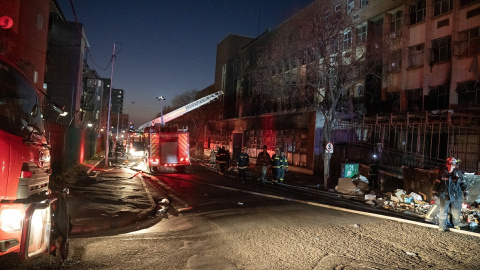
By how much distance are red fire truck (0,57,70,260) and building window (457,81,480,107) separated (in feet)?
64.4

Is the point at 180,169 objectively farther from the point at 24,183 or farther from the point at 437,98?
the point at 24,183

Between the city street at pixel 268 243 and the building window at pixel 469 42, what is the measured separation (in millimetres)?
13797

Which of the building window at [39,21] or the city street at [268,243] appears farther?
the building window at [39,21]

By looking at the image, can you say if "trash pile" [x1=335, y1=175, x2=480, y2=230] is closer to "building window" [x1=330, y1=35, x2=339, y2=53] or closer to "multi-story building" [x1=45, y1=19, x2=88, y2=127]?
"building window" [x1=330, y1=35, x2=339, y2=53]

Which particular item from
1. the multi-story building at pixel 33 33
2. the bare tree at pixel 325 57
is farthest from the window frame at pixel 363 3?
the multi-story building at pixel 33 33

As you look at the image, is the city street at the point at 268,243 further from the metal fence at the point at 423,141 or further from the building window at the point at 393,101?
the building window at the point at 393,101

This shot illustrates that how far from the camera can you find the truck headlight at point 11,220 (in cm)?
337

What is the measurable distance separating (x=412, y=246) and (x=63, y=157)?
48.1ft

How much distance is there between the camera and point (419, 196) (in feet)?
38.4

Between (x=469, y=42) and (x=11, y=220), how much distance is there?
2122 centimetres

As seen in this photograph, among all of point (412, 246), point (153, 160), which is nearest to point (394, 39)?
point (153, 160)

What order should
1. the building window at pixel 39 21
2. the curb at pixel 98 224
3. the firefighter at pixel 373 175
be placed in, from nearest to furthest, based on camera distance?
the curb at pixel 98 224 < the firefighter at pixel 373 175 < the building window at pixel 39 21

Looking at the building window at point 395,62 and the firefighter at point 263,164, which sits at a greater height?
the building window at point 395,62

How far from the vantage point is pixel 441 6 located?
19.3 metres
